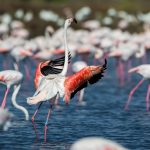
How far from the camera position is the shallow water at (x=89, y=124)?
1054 centimetres

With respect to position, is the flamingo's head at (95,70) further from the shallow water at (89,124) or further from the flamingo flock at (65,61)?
the shallow water at (89,124)

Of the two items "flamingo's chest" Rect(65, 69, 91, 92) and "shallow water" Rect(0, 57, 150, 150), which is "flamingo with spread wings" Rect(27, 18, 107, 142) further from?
"shallow water" Rect(0, 57, 150, 150)

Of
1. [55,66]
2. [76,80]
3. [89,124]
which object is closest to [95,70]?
[76,80]

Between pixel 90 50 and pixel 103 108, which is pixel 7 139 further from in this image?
pixel 90 50

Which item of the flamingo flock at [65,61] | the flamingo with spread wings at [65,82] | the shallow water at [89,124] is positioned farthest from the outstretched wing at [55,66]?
Answer: the shallow water at [89,124]

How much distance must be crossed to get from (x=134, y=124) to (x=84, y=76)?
240cm

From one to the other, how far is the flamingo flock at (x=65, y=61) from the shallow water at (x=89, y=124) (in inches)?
9.5

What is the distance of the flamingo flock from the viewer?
34.0 feet

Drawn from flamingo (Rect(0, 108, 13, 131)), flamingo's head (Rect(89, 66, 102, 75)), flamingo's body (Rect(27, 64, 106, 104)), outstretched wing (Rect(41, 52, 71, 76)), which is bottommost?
flamingo (Rect(0, 108, 13, 131))

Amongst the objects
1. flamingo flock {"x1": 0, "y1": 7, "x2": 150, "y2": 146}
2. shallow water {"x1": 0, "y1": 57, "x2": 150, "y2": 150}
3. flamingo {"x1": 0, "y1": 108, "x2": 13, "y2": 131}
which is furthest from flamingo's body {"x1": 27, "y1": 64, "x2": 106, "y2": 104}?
flamingo {"x1": 0, "y1": 108, "x2": 13, "y2": 131}

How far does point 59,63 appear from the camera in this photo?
1130 centimetres

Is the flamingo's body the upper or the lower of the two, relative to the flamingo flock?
lower

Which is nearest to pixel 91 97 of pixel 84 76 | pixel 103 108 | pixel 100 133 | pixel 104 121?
pixel 103 108

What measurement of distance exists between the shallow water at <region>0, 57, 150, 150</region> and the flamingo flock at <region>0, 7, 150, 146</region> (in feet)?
0.79
